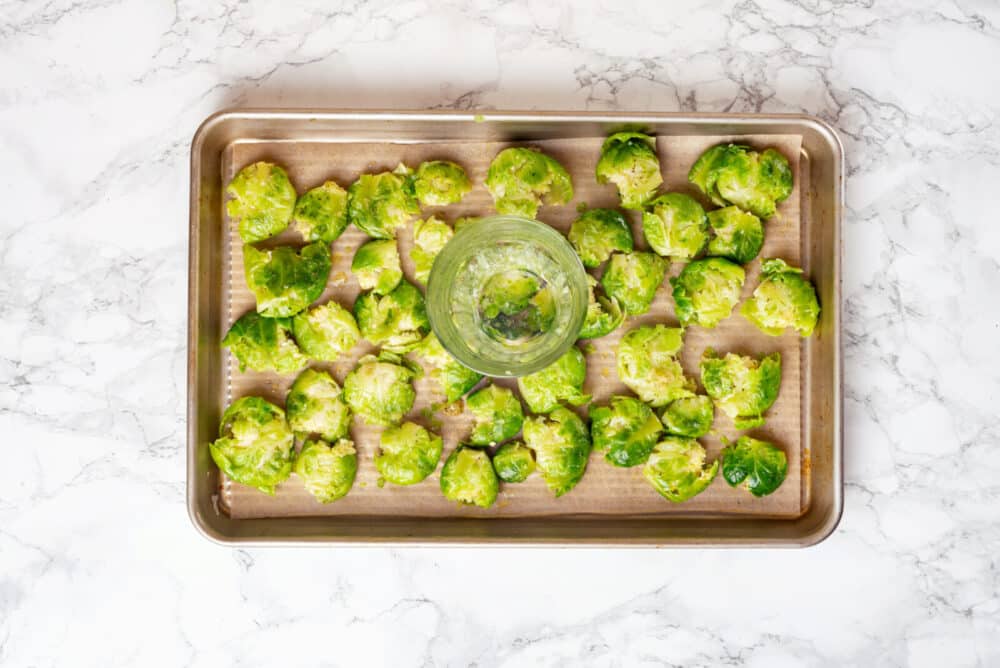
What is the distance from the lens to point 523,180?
2307 millimetres

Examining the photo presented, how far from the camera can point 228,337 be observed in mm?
2377

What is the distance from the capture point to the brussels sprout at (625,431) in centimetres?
239

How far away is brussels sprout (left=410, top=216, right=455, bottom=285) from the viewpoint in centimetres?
239

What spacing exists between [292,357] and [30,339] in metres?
0.85

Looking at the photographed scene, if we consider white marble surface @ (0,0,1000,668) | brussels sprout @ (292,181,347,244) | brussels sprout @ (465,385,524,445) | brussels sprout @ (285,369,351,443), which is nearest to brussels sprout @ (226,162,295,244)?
brussels sprout @ (292,181,347,244)

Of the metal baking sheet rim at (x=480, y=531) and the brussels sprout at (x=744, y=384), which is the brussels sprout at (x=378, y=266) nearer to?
the metal baking sheet rim at (x=480, y=531)

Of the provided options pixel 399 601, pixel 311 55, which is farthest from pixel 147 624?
pixel 311 55

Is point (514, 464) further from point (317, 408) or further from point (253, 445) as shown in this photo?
point (253, 445)

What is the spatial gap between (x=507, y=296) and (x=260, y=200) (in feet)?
2.39

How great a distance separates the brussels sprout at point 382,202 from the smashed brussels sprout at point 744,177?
0.80 metres

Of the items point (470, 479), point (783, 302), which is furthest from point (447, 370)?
point (783, 302)

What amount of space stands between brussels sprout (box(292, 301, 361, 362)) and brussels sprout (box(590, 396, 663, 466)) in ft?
2.40

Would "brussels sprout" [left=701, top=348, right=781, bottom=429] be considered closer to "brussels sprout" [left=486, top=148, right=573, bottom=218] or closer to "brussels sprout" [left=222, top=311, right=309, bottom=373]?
"brussels sprout" [left=486, top=148, right=573, bottom=218]

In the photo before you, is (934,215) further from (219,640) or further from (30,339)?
(30,339)
